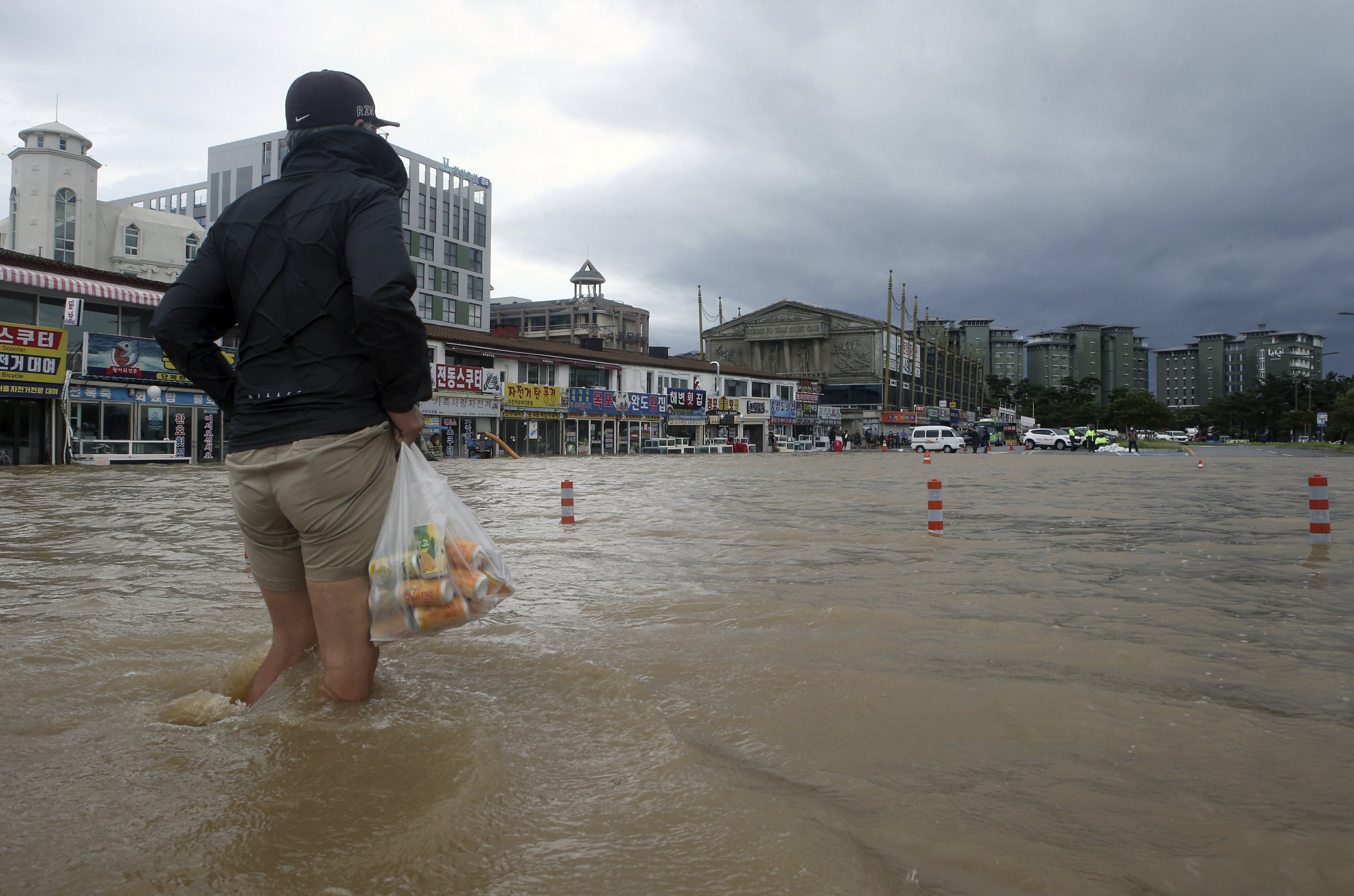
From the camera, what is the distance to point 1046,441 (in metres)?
62.1

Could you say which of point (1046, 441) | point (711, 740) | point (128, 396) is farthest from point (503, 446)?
point (1046, 441)

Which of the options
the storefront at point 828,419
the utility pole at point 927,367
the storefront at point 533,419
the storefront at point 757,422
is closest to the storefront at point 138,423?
the storefront at point 533,419

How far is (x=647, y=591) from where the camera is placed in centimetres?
534

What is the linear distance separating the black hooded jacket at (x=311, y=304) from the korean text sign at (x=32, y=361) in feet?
88.8

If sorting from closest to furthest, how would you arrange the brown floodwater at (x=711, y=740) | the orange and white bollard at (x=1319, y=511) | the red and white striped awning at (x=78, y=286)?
the brown floodwater at (x=711, y=740) → the orange and white bollard at (x=1319, y=511) → the red and white striped awning at (x=78, y=286)

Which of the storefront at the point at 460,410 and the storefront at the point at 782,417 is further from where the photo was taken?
the storefront at the point at 782,417

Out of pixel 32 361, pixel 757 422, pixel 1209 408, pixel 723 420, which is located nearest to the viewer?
pixel 32 361

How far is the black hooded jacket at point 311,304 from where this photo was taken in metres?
2.41

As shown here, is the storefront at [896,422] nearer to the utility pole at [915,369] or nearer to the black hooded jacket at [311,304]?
the utility pole at [915,369]

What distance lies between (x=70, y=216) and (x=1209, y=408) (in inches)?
5800

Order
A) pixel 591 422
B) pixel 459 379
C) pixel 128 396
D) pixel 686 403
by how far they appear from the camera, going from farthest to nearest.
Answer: pixel 686 403 → pixel 591 422 → pixel 459 379 → pixel 128 396

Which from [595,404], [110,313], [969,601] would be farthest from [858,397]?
[969,601]

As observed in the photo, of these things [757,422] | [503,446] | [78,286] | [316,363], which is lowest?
[503,446]

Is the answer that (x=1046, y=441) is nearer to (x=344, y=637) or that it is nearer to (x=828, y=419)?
(x=828, y=419)
